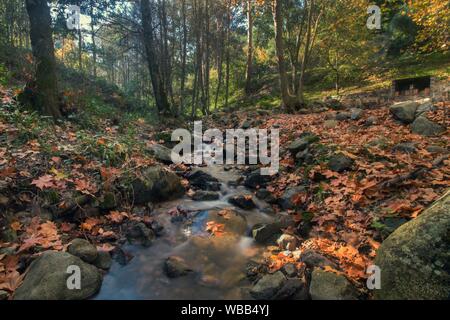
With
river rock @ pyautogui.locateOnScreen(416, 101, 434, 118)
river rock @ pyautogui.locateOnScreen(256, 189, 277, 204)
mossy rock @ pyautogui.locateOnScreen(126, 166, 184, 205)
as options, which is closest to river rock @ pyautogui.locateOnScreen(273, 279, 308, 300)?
river rock @ pyautogui.locateOnScreen(256, 189, 277, 204)

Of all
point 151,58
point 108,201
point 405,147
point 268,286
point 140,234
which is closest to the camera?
point 268,286

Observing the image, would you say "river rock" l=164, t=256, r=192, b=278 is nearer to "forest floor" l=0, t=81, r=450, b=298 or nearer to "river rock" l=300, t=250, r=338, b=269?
"forest floor" l=0, t=81, r=450, b=298

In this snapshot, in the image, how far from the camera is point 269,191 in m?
7.46

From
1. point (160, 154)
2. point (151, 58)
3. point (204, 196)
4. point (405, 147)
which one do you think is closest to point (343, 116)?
point (405, 147)

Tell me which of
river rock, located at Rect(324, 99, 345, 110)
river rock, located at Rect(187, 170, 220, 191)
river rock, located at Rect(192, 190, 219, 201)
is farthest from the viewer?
river rock, located at Rect(324, 99, 345, 110)

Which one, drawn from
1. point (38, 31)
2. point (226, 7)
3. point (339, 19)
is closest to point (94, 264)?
point (38, 31)

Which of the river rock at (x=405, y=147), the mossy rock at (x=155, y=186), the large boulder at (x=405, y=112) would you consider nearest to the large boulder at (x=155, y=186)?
the mossy rock at (x=155, y=186)

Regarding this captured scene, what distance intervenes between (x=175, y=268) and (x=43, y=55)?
6816mm

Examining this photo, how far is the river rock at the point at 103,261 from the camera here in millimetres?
4559

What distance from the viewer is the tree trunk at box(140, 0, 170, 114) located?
45.1 ft

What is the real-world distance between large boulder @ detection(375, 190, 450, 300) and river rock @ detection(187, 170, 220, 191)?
16.0 ft

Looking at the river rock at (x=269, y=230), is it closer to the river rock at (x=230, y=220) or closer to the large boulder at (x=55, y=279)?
the river rock at (x=230, y=220)

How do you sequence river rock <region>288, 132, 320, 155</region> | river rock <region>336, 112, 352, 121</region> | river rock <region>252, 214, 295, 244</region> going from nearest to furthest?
1. river rock <region>252, 214, 295, 244</region>
2. river rock <region>288, 132, 320, 155</region>
3. river rock <region>336, 112, 352, 121</region>

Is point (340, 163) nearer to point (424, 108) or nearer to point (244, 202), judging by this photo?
point (244, 202)
